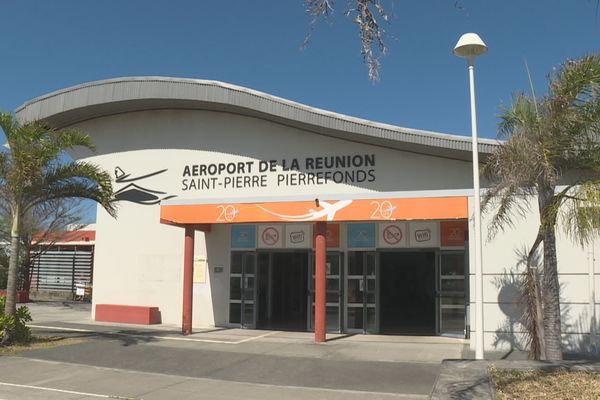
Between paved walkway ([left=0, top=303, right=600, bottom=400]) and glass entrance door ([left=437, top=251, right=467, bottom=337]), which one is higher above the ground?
glass entrance door ([left=437, top=251, right=467, bottom=337])

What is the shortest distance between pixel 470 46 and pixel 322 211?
232 inches

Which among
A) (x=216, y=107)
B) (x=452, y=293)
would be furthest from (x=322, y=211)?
(x=216, y=107)

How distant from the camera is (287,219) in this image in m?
15.4

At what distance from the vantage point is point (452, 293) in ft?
53.5

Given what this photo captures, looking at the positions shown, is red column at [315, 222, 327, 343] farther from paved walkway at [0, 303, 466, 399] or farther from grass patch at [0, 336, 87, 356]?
grass patch at [0, 336, 87, 356]

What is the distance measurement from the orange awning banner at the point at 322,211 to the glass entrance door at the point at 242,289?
119 inches

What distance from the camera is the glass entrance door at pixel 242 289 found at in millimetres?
18516

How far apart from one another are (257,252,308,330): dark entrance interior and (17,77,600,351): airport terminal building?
0.06m

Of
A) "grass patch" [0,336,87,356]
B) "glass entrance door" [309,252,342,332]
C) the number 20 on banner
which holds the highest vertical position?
the number 20 on banner

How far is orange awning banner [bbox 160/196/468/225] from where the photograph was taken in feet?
45.4

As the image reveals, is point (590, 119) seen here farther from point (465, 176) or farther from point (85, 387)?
point (85, 387)

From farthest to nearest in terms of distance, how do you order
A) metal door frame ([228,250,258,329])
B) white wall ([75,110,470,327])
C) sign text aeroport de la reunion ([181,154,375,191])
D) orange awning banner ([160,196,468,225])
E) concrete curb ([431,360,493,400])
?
metal door frame ([228,250,258,329]) < sign text aeroport de la reunion ([181,154,375,191]) < white wall ([75,110,470,327]) < orange awning banner ([160,196,468,225]) < concrete curb ([431,360,493,400])

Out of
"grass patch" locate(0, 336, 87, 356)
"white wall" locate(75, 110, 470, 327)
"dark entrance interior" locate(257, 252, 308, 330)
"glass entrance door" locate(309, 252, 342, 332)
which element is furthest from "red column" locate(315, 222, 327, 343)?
"grass patch" locate(0, 336, 87, 356)

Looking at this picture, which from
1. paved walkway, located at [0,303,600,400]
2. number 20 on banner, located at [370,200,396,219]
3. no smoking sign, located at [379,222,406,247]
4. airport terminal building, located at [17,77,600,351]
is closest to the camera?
paved walkway, located at [0,303,600,400]
